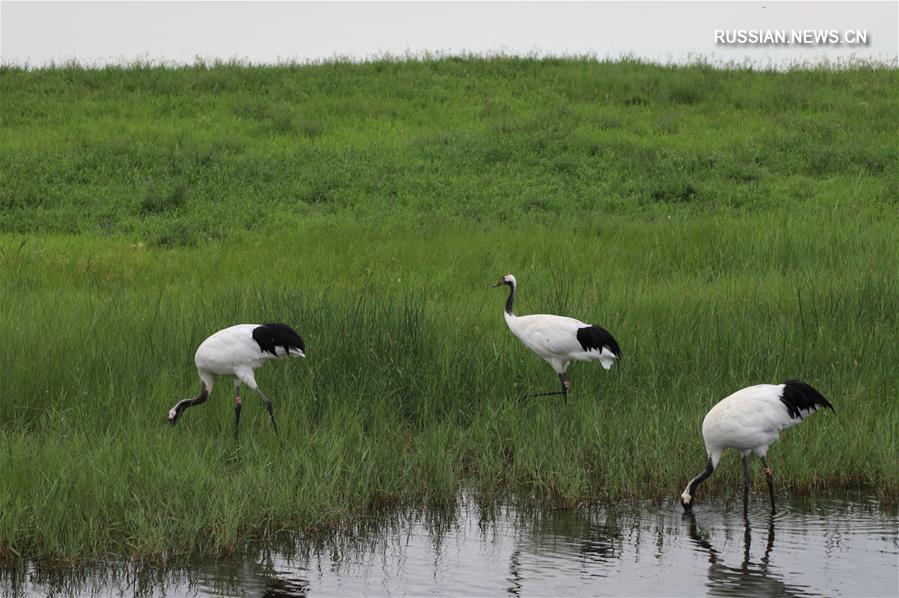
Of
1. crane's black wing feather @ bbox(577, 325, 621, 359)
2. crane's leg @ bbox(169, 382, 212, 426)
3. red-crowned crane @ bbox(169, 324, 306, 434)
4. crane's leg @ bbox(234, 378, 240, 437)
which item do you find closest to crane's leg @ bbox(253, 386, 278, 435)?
red-crowned crane @ bbox(169, 324, 306, 434)

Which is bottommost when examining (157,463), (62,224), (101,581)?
(101,581)

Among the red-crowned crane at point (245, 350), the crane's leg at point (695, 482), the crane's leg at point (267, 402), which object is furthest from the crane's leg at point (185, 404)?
the crane's leg at point (695, 482)

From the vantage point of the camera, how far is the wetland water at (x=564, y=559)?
20.0 ft

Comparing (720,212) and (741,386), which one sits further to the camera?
(720,212)

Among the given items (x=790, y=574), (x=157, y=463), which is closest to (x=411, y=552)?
(x=157, y=463)

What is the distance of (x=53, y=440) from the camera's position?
7.23 metres

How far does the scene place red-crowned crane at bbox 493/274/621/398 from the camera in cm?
865

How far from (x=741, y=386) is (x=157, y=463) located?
14.6 ft

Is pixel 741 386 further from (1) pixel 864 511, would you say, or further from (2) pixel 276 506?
(2) pixel 276 506

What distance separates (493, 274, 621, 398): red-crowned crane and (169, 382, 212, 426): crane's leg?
2.40 metres

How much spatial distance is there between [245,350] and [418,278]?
5.07 m

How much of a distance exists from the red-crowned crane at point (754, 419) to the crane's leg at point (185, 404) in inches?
132

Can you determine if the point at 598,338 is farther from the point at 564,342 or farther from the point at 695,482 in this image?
the point at 695,482

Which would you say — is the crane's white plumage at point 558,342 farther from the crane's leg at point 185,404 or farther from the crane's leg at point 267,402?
the crane's leg at point 185,404
